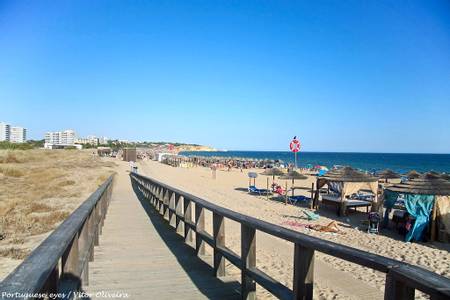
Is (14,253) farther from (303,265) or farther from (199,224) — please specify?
(303,265)

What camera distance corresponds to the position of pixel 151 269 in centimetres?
484

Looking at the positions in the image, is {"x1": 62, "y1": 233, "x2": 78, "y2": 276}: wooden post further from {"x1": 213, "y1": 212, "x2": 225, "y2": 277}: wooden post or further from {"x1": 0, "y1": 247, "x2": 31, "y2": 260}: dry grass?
{"x1": 0, "y1": 247, "x2": 31, "y2": 260}: dry grass

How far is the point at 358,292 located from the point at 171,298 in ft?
9.48

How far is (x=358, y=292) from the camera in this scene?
17.5ft

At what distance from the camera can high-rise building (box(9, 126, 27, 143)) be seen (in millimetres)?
179587

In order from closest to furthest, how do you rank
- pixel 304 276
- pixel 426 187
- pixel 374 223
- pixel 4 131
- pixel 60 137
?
pixel 304 276
pixel 426 187
pixel 374 223
pixel 4 131
pixel 60 137

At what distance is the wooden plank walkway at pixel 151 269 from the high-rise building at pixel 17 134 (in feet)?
635

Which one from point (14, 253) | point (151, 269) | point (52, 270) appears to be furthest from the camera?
point (14, 253)

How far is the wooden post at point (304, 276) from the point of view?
2770 mm

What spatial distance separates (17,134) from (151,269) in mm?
207851

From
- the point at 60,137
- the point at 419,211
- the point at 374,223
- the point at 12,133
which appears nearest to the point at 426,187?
the point at 419,211

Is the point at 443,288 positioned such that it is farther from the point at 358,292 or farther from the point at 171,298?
the point at 358,292

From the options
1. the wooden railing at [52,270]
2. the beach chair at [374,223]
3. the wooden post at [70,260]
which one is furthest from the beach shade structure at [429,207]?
the wooden post at [70,260]

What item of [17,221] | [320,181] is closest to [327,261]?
[17,221]
